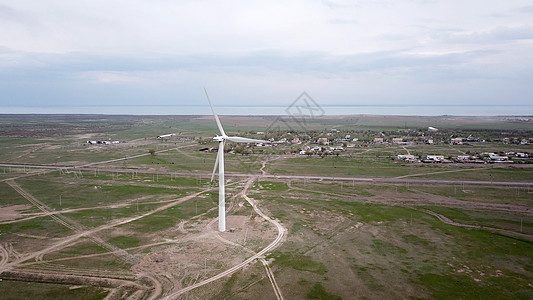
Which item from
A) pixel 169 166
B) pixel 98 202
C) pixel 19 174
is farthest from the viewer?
pixel 169 166

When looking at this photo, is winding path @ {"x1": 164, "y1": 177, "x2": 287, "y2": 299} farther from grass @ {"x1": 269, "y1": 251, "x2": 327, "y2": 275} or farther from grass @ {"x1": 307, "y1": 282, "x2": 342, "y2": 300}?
grass @ {"x1": 307, "y1": 282, "x2": 342, "y2": 300}

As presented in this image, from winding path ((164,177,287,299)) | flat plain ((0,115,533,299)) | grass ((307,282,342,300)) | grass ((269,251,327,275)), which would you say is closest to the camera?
grass ((307,282,342,300))

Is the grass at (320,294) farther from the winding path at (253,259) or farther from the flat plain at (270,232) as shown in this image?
the winding path at (253,259)

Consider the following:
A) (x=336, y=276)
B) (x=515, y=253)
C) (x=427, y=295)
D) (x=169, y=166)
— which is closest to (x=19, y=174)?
(x=169, y=166)

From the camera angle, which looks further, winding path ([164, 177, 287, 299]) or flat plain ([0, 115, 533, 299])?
flat plain ([0, 115, 533, 299])

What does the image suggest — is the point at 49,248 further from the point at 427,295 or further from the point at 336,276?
the point at 427,295

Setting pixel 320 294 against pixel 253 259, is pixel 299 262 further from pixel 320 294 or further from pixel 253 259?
pixel 320 294

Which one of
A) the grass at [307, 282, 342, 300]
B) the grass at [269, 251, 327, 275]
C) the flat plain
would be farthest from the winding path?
the grass at [307, 282, 342, 300]

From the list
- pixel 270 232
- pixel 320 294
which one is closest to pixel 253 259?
pixel 270 232
